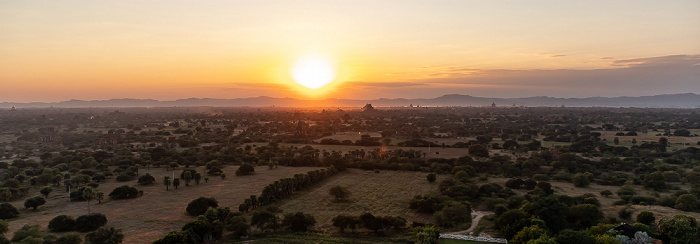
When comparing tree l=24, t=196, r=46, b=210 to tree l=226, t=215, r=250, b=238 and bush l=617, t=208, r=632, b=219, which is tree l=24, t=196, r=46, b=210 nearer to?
tree l=226, t=215, r=250, b=238

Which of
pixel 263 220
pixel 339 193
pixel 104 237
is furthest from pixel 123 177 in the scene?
pixel 339 193

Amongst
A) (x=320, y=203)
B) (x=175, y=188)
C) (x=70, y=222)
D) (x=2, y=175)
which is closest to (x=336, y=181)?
(x=320, y=203)

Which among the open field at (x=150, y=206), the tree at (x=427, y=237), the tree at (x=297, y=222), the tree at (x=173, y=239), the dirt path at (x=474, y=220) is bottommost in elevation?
the dirt path at (x=474, y=220)

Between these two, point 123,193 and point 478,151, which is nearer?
point 123,193

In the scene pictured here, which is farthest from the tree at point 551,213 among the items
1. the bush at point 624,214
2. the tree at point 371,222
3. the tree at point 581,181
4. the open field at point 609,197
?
the tree at point 581,181

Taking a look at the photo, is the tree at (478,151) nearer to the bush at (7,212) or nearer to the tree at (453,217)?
the tree at (453,217)

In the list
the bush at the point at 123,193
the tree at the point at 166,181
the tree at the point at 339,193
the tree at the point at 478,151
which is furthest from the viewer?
the tree at the point at 478,151

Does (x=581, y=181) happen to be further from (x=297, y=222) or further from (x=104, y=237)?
(x=104, y=237)
